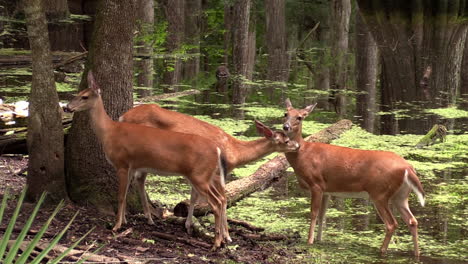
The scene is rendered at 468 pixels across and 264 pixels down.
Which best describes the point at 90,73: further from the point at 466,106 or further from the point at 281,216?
the point at 466,106

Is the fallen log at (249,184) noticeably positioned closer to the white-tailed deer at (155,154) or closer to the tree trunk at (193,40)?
the white-tailed deer at (155,154)

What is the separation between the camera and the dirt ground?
674 centimetres

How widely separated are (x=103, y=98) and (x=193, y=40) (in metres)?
23.6

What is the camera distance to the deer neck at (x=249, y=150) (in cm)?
791

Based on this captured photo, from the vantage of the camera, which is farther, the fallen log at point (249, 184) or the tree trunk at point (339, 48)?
the tree trunk at point (339, 48)

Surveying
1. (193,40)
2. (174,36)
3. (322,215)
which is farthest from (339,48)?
(322,215)

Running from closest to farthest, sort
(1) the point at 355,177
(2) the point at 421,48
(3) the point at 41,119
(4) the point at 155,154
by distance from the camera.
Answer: (4) the point at 155,154 → (3) the point at 41,119 → (1) the point at 355,177 → (2) the point at 421,48

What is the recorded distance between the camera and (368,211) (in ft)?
31.7

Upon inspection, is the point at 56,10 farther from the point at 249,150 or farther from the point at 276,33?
the point at 249,150

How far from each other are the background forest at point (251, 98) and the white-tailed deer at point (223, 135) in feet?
1.08

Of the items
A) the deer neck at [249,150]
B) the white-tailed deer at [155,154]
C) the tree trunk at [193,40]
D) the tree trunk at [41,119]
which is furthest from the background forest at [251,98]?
the deer neck at [249,150]

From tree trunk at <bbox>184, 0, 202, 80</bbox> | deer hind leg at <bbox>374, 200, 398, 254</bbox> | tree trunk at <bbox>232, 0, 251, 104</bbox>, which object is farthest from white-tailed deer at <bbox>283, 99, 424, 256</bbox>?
tree trunk at <bbox>184, 0, 202, 80</bbox>

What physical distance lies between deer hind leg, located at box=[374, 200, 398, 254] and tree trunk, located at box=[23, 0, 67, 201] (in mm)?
3139

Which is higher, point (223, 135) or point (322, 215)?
point (223, 135)
